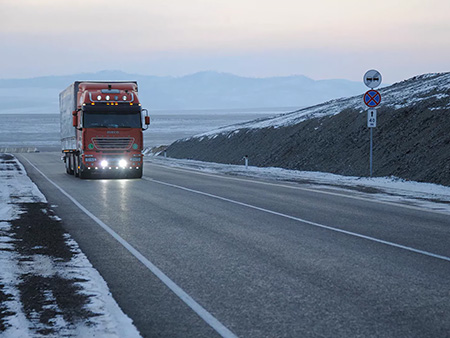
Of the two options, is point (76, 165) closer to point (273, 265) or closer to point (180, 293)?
point (273, 265)

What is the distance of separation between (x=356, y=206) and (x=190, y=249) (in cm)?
Answer: 670

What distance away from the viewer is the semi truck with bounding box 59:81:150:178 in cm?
2455

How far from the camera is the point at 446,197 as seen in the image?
653 inches

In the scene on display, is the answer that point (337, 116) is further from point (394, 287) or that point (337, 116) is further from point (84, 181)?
point (394, 287)

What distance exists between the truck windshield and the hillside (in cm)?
886

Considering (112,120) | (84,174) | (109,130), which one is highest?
(112,120)

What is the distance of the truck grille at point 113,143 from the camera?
24.6 meters

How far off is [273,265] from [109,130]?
17.6m

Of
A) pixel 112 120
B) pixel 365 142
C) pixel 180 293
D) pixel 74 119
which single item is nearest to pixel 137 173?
pixel 112 120

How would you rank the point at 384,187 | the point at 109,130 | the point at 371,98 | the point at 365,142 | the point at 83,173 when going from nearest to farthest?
the point at 384,187 → the point at 371,98 → the point at 109,130 → the point at 83,173 → the point at 365,142

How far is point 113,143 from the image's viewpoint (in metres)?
24.7

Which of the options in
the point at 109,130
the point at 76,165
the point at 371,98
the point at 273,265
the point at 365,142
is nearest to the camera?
the point at 273,265

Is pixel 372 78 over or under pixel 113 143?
over

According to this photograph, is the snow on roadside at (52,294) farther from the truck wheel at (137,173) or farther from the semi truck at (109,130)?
the truck wheel at (137,173)
